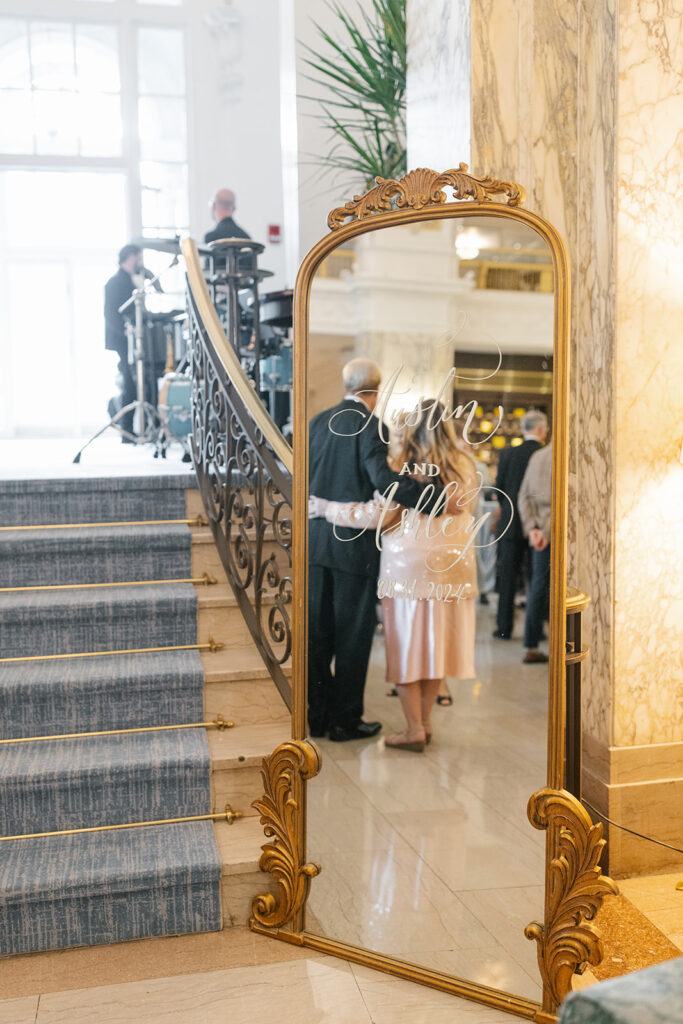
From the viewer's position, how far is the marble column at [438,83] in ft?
10.6

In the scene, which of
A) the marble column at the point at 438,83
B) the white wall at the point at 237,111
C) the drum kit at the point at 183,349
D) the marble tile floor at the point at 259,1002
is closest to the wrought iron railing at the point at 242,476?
the marble tile floor at the point at 259,1002

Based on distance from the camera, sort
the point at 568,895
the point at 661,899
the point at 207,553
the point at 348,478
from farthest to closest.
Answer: the point at 207,553
the point at 661,899
the point at 348,478
the point at 568,895

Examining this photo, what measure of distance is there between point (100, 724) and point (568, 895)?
1.62 metres

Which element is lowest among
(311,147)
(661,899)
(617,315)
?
(661,899)

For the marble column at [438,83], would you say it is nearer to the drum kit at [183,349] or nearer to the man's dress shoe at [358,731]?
the drum kit at [183,349]

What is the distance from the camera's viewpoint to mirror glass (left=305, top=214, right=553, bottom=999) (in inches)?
90.5

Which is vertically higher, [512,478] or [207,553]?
[512,478]

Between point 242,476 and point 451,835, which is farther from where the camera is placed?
point 242,476

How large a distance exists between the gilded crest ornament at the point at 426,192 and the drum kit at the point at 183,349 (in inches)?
108

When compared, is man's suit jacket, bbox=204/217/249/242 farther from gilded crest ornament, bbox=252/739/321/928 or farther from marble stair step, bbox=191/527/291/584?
gilded crest ornament, bbox=252/739/321/928

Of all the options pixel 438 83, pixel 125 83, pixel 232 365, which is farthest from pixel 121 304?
pixel 438 83

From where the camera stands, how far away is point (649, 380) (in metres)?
2.96

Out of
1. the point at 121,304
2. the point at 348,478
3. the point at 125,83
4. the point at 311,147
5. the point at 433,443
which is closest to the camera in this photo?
the point at 433,443

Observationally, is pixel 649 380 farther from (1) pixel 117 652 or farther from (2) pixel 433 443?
(1) pixel 117 652
